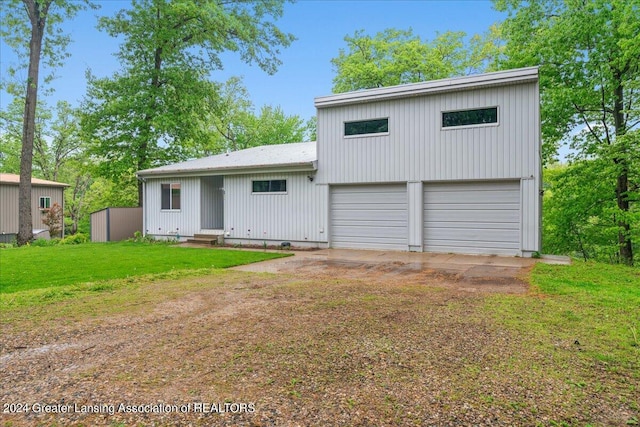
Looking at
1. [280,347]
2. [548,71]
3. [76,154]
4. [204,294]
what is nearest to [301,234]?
[204,294]

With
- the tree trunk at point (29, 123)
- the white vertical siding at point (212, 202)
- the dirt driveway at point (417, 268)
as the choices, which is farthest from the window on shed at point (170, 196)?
the dirt driveway at point (417, 268)

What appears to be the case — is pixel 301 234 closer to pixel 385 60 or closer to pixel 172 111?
pixel 172 111

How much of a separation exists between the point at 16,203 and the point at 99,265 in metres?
19.1

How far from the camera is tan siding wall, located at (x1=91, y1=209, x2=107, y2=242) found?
15.5m

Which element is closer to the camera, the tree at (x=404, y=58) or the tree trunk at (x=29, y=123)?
the tree trunk at (x=29, y=123)

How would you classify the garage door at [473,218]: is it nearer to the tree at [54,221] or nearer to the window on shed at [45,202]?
the tree at [54,221]

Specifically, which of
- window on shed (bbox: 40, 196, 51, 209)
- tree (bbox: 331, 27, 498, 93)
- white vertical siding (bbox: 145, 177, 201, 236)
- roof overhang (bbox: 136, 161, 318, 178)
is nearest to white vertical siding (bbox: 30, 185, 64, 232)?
window on shed (bbox: 40, 196, 51, 209)

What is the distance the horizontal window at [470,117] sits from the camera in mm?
9602

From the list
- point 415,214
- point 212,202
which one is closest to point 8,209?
point 212,202

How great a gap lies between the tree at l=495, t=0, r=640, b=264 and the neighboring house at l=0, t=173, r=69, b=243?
26071mm

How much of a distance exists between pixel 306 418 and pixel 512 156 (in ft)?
29.3

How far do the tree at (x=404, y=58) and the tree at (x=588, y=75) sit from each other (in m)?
6.48

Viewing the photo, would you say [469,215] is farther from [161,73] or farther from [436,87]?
[161,73]

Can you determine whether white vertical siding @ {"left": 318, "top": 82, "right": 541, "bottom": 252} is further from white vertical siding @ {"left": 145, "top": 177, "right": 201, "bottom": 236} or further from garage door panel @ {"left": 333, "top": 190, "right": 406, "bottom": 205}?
white vertical siding @ {"left": 145, "top": 177, "right": 201, "bottom": 236}
